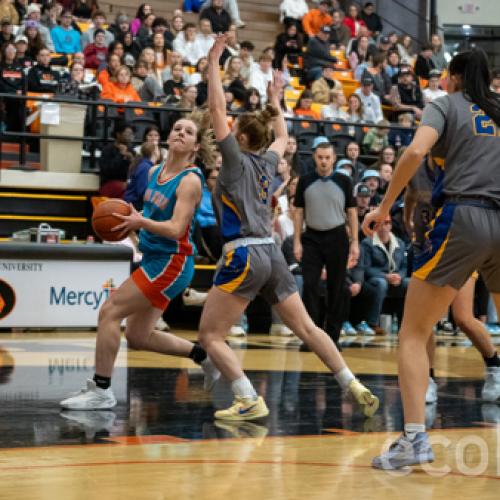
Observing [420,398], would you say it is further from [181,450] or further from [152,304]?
[152,304]

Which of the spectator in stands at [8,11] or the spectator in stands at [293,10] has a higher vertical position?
the spectator in stands at [293,10]

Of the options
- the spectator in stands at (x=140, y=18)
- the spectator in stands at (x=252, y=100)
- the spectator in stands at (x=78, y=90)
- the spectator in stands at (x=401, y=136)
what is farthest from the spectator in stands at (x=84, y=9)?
the spectator in stands at (x=401, y=136)

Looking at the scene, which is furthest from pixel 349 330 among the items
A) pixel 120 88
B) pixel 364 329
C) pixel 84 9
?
pixel 84 9

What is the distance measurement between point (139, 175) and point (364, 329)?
10.9 ft

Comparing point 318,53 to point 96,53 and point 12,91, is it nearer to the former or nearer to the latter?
point 96,53

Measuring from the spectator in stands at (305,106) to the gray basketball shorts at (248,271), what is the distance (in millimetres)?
11527

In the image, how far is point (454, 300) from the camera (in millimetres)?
7566

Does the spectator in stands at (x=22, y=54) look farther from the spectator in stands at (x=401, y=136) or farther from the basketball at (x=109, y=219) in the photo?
the basketball at (x=109, y=219)

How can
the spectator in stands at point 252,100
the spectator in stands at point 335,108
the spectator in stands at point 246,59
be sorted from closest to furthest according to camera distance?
the spectator in stands at point 252,100 < the spectator in stands at point 335,108 < the spectator in stands at point 246,59

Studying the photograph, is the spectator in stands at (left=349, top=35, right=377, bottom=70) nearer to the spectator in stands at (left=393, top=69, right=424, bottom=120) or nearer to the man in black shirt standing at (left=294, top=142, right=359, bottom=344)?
the spectator in stands at (left=393, top=69, right=424, bottom=120)

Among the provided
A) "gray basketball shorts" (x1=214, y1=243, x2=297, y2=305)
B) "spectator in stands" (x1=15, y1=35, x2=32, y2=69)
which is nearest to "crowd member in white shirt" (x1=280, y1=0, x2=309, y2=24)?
"spectator in stands" (x1=15, y1=35, x2=32, y2=69)

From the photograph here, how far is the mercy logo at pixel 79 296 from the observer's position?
1223 cm

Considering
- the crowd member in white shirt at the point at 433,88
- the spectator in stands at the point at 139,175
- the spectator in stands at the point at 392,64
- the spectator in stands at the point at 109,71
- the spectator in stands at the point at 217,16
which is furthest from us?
the spectator in stands at the point at 392,64

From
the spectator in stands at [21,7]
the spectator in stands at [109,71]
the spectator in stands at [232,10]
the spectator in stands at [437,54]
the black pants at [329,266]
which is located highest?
the spectator in stands at [232,10]
